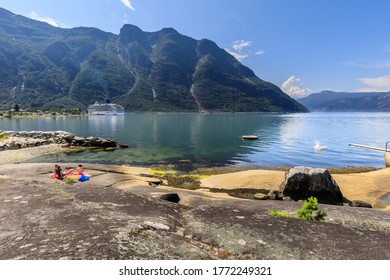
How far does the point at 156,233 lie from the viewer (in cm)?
666

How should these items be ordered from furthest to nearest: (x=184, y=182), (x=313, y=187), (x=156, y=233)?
(x=184, y=182), (x=313, y=187), (x=156, y=233)

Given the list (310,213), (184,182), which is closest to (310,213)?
(310,213)

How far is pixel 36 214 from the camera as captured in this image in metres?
7.75

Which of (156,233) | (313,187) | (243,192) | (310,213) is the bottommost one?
(243,192)

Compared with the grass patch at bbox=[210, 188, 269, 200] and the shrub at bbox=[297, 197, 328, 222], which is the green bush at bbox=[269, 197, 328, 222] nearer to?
the shrub at bbox=[297, 197, 328, 222]

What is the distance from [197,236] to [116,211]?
9.75ft

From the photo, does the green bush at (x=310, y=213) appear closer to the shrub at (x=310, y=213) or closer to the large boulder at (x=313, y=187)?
the shrub at (x=310, y=213)

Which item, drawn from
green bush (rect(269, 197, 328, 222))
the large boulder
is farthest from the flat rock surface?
the large boulder

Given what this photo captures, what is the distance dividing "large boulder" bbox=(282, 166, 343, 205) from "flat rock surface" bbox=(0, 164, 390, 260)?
1224cm

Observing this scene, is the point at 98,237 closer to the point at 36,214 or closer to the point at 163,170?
the point at 36,214

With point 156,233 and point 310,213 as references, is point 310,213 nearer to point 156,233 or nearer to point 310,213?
point 310,213

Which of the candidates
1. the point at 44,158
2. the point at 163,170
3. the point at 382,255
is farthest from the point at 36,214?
the point at 44,158

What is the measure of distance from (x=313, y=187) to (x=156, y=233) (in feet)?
61.9

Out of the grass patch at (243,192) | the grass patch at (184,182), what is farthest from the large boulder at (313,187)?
the grass patch at (184,182)
